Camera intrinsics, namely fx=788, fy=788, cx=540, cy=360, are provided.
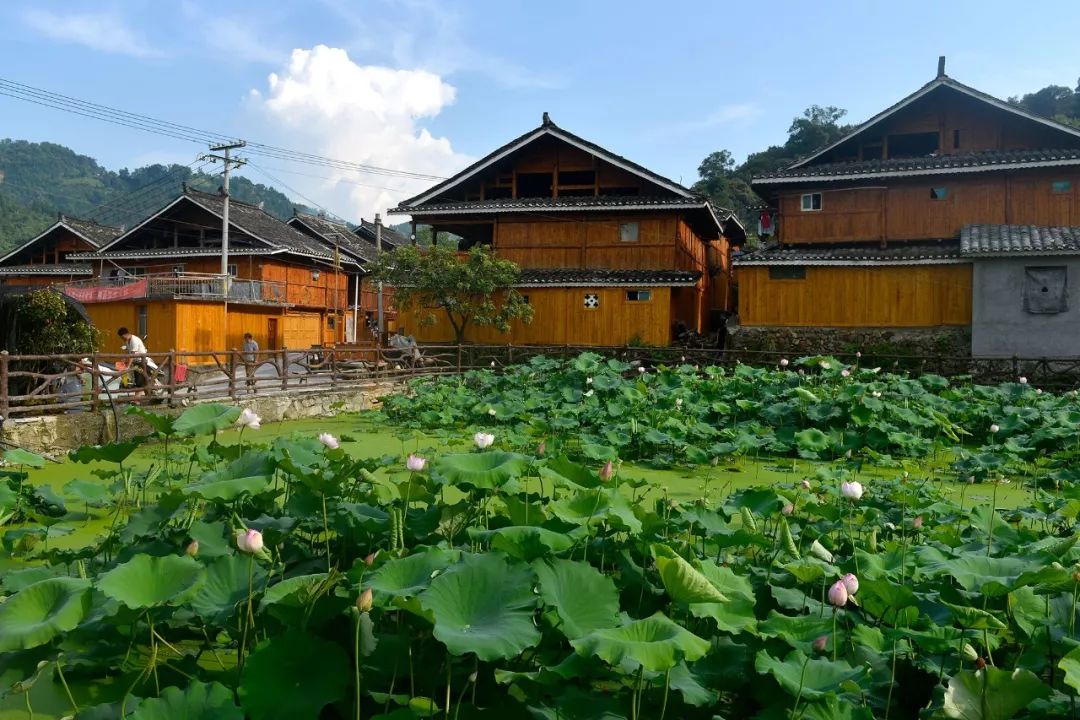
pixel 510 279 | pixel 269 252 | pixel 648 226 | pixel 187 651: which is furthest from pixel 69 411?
pixel 269 252

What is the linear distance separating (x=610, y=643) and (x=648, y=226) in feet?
64.8

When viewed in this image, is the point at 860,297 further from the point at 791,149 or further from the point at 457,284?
the point at 791,149

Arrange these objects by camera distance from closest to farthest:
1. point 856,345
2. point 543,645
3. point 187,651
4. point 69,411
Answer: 1. point 543,645
2. point 187,651
3. point 69,411
4. point 856,345

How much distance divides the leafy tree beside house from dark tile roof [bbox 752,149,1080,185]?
6826mm

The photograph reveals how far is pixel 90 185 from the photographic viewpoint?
291 feet

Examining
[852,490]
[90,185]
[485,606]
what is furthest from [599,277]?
[90,185]

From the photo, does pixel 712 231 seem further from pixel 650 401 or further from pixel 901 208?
pixel 650 401

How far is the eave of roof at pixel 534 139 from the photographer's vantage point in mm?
20359

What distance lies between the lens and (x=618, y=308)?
2042 cm

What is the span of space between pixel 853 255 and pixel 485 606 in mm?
18034

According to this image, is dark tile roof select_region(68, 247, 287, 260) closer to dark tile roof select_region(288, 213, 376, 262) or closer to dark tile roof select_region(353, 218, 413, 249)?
dark tile roof select_region(288, 213, 376, 262)

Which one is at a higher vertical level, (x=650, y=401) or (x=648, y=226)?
(x=648, y=226)

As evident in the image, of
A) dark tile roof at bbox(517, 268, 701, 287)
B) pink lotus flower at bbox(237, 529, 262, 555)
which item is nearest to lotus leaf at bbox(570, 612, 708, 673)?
pink lotus flower at bbox(237, 529, 262, 555)

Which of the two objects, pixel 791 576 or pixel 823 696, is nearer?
pixel 823 696
